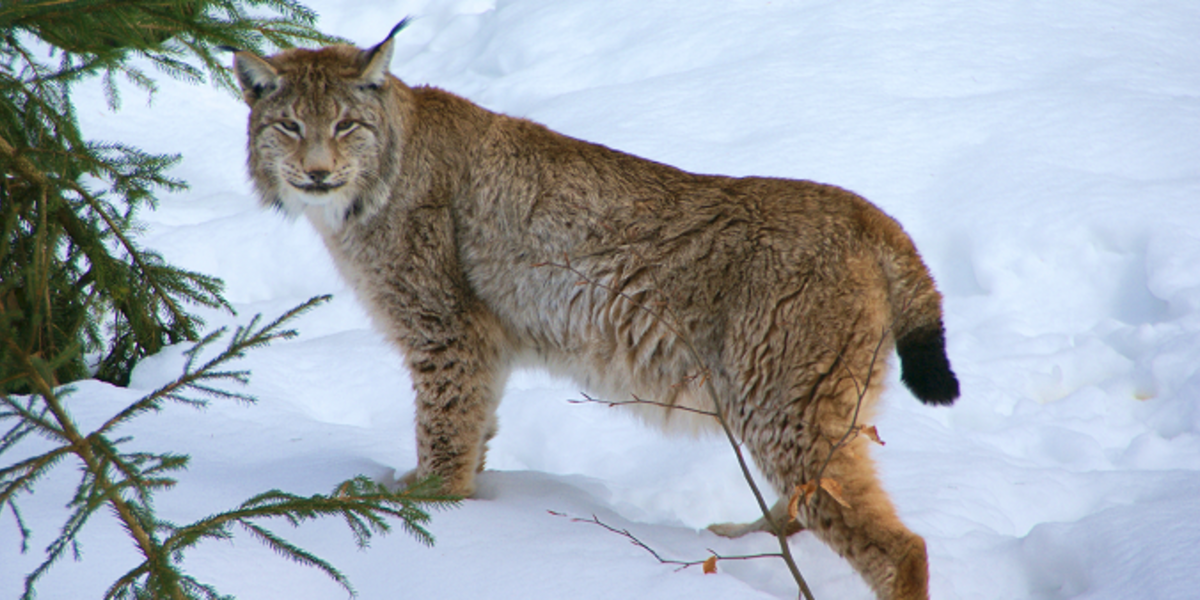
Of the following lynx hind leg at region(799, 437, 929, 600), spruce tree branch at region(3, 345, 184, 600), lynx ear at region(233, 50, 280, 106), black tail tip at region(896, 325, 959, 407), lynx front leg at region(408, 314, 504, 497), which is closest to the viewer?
spruce tree branch at region(3, 345, 184, 600)

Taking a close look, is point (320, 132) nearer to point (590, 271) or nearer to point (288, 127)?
point (288, 127)

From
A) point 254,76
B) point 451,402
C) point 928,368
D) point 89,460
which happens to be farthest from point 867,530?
point 254,76

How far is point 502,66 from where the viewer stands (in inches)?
334

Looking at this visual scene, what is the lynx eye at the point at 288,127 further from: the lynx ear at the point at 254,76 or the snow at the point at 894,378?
the snow at the point at 894,378

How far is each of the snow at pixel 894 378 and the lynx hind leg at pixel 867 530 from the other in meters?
0.26

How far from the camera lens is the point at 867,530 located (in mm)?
2850

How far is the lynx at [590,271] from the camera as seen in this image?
3010 millimetres

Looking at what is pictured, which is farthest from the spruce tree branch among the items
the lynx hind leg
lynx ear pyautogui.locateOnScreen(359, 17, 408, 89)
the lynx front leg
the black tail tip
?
the black tail tip

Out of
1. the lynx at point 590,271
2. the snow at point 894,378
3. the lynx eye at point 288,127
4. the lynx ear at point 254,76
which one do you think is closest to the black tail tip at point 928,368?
the lynx at point 590,271

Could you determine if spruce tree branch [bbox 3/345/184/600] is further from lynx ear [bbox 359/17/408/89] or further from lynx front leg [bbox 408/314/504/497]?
lynx ear [bbox 359/17/408/89]

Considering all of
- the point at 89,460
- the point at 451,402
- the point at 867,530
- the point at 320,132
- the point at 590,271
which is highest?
the point at 320,132

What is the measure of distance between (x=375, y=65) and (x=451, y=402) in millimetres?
1408

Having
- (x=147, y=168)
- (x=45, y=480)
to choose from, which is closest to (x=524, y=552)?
(x=45, y=480)

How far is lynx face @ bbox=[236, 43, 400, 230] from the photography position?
11.4 ft
